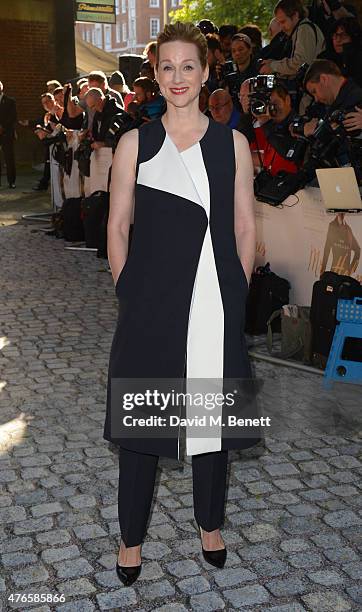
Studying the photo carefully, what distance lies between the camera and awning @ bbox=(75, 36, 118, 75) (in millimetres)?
27812

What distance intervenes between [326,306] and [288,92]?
→ 2.45 meters

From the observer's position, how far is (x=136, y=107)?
10289mm

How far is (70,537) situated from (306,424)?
200 centimetres

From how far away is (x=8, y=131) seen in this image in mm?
19172

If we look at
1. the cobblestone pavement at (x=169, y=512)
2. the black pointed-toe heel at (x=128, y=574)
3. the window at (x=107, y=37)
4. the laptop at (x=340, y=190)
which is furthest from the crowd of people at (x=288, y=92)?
the window at (x=107, y=37)

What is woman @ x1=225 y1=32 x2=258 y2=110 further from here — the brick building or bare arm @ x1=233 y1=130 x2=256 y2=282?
the brick building

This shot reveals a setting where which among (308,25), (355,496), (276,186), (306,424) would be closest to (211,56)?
(308,25)

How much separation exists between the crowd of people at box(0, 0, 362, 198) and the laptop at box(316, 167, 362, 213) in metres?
0.35

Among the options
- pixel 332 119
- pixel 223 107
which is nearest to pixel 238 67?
pixel 223 107

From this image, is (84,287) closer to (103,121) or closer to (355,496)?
(103,121)

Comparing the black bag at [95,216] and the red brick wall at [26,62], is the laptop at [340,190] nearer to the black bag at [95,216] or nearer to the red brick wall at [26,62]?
the black bag at [95,216]

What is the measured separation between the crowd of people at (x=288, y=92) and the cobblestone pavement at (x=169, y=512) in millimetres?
2049

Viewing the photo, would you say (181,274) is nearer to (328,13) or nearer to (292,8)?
(292,8)

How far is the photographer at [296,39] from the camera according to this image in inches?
323
